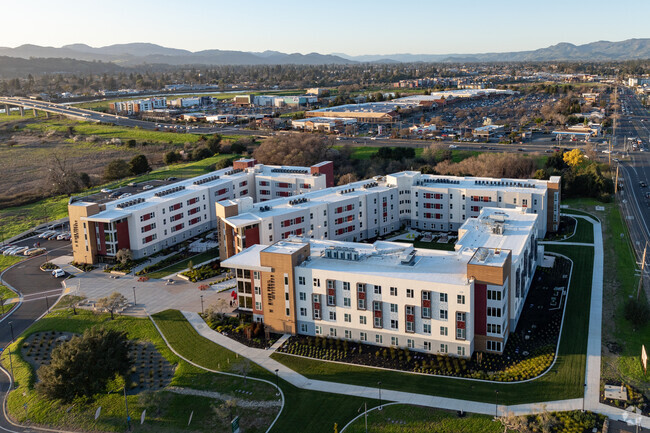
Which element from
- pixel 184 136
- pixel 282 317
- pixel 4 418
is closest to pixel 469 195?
pixel 282 317

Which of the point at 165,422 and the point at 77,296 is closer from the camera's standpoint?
the point at 165,422

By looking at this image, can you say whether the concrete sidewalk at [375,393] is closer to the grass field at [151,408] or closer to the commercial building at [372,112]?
the grass field at [151,408]

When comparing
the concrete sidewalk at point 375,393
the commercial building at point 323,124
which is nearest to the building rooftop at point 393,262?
the concrete sidewalk at point 375,393

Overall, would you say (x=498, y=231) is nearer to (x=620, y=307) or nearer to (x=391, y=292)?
(x=620, y=307)

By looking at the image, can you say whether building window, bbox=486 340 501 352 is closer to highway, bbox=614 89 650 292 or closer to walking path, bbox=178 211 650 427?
walking path, bbox=178 211 650 427

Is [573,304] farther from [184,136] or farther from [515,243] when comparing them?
[184,136]

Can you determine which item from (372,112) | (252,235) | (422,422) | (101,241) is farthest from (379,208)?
(372,112)
